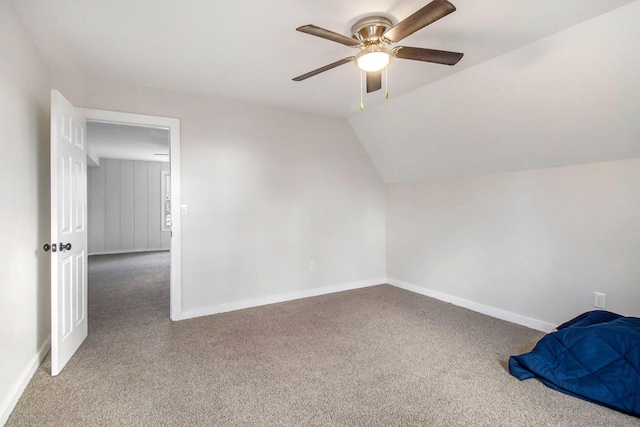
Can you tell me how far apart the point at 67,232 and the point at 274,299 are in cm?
215

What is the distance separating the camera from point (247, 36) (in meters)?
2.19

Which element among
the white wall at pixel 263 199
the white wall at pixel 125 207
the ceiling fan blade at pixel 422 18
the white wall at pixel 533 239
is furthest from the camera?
the white wall at pixel 125 207

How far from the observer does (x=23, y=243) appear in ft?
6.75

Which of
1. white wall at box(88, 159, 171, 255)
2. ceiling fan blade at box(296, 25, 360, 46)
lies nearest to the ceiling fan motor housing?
ceiling fan blade at box(296, 25, 360, 46)

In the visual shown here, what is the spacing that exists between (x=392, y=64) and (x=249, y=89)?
1407 mm

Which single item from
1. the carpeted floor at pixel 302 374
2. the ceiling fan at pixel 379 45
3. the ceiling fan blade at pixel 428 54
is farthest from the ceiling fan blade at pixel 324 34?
the carpeted floor at pixel 302 374

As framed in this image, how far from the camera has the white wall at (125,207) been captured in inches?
303

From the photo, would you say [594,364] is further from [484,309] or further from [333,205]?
[333,205]

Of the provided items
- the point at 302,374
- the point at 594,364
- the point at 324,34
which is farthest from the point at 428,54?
the point at 302,374

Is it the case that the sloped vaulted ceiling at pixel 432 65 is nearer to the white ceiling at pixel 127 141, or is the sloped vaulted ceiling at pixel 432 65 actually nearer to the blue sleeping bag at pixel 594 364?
the blue sleeping bag at pixel 594 364

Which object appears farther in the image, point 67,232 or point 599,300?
point 599,300

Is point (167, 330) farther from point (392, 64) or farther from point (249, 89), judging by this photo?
point (392, 64)

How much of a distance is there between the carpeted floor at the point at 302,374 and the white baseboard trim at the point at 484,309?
0.14 m

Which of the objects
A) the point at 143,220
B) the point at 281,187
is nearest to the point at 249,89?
the point at 281,187
